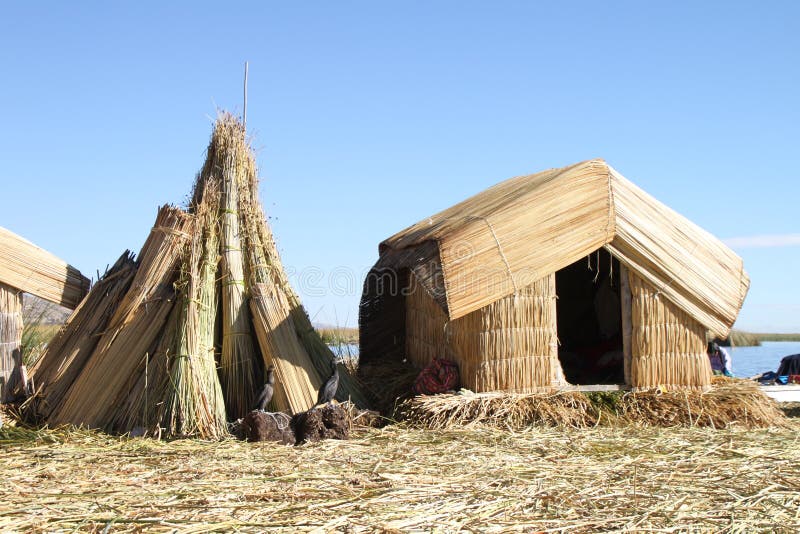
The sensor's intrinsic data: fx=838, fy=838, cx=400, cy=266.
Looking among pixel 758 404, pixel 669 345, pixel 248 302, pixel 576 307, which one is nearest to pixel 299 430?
pixel 248 302

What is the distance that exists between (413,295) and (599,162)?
2.47 m

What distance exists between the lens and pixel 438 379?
6.76 meters

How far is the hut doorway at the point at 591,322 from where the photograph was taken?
8.19 m

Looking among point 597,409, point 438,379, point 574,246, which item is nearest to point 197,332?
point 438,379

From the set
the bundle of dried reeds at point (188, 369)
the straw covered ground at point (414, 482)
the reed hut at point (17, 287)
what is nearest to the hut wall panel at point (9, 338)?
the reed hut at point (17, 287)

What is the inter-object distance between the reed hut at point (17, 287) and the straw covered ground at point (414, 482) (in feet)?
2.21

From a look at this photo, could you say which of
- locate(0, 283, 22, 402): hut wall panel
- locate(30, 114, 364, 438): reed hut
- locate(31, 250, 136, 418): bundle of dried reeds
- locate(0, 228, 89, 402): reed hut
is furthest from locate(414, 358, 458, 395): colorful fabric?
locate(0, 283, 22, 402): hut wall panel

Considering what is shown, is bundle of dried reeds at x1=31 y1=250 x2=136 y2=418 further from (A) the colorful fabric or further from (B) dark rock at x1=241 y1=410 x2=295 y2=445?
(A) the colorful fabric

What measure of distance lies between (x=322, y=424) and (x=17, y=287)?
2774 millimetres

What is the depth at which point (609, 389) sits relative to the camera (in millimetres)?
6805

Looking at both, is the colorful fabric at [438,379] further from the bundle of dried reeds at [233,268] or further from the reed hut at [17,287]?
the reed hut at [17,287]

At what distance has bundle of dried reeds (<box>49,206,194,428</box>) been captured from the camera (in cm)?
629

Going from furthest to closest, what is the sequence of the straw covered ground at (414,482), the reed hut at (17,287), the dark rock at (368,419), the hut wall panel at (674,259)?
the hut wall panel at (674,259), the reed hut at (17,287), the dark rock at (368,419), the straw covered ground at (414,482)

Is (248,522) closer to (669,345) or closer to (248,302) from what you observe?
(248,302)
